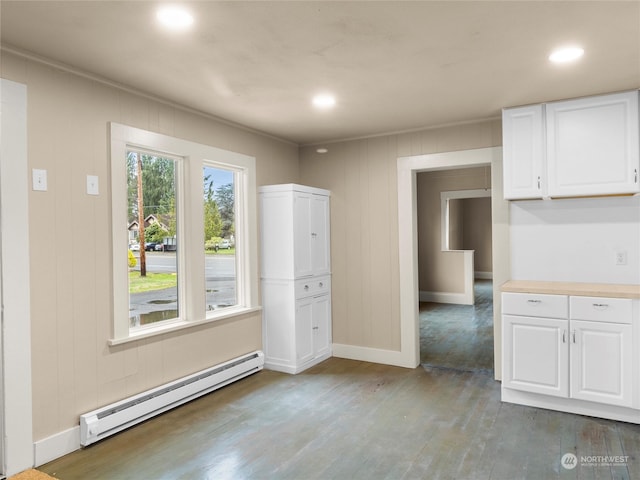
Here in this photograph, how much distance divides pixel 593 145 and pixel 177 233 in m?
3.27

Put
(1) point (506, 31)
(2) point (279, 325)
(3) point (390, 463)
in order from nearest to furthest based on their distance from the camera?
(1) point (506, 31) < (3) point (390, 463) < (2) point (279, 325)

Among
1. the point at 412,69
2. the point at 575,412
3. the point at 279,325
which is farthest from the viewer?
the point at 279,325

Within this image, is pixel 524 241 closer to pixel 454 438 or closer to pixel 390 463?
pixel 454 438

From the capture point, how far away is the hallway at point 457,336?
14.5ft

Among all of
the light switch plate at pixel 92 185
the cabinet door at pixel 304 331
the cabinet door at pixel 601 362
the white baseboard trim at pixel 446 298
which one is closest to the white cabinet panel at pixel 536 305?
the cabinet door at pixel 601 362

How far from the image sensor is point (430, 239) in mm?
8422

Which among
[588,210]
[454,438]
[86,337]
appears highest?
[588,210]

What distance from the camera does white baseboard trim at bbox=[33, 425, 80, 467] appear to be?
2.46 meters

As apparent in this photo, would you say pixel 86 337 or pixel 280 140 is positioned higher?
pixel 280 140

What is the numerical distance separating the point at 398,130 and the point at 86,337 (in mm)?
3176

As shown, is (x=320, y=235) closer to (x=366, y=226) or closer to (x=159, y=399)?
(x=366, y=226)

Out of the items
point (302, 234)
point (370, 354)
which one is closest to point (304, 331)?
point (370, 354)

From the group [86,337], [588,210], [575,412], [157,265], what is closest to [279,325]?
[157,265]

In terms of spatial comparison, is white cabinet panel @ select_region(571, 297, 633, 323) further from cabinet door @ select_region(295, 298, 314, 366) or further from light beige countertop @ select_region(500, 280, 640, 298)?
cabinet door @ select_region(295, 298, 314, 366)
